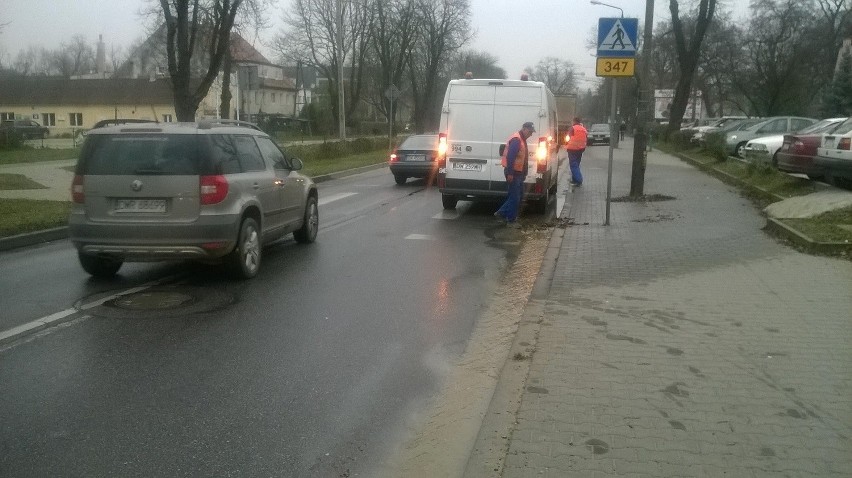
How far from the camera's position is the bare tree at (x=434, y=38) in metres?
62.2

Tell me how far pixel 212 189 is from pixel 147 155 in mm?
761

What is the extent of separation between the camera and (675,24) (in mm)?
36531

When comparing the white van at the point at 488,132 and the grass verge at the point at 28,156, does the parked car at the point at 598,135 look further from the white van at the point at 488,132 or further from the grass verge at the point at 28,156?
the white van at the point at 488,132

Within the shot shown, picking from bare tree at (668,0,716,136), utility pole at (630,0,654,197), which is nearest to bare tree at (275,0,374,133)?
bare tree at (668,0,716,136)

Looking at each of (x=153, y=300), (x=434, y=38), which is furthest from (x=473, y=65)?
(x=153, y=300)

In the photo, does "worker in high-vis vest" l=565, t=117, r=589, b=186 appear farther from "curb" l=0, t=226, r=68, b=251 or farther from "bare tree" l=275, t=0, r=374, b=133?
→ "bare tree" l=275, t=0, r=374, b=133

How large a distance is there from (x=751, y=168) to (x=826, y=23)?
5156 cm

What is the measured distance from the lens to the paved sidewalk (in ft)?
14.3

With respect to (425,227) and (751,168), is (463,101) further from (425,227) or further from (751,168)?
(751,168)

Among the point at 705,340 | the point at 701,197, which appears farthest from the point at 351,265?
the point at 701,197

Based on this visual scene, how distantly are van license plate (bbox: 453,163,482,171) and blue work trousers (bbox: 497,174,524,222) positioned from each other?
829 millimetres

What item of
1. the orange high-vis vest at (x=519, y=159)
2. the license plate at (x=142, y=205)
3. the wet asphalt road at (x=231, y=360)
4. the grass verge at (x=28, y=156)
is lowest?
the wet asphalt road at (x=231, y=360)

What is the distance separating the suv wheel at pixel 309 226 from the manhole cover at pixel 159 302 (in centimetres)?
308

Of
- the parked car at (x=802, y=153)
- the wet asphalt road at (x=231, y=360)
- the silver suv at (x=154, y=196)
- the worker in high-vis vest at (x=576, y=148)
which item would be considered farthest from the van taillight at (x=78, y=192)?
the worker in high-vis vest at (x=576, y=148)
